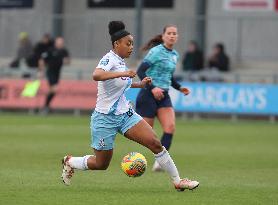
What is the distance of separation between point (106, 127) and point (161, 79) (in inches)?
135

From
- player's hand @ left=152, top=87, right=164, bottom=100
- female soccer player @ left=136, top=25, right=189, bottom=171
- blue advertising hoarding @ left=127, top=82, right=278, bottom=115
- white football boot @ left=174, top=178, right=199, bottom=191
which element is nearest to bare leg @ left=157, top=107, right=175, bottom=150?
female soccer player @ left=136, top=25, right=189, bottom=171

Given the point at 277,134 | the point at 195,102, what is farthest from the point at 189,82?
the point at 277,134

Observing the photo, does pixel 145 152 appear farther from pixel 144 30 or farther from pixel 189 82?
pixel 144 30

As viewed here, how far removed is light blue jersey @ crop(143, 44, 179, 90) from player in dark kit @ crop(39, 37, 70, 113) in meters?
15.3

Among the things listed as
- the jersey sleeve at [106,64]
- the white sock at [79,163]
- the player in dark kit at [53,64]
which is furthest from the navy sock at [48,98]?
the jersey sleeve at [106,64]

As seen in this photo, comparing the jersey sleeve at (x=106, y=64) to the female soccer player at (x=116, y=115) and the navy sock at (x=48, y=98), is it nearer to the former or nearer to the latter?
the female soccer player at (x=116, y=115)

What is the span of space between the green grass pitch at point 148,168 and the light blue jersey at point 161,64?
145 centimetres

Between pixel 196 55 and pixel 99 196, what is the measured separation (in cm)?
2046

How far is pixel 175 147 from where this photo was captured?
2097cm

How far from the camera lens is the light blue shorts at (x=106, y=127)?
13008 mm

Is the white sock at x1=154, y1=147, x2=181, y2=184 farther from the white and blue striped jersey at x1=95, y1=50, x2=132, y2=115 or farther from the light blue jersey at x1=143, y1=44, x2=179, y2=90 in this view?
the light blue jersey at x1=143, y1=44, x2=179, y2=90

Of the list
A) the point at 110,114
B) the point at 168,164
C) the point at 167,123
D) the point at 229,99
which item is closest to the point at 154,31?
the point at 229,99

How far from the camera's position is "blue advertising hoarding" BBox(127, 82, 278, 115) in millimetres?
29984

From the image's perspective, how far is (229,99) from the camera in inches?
1193
